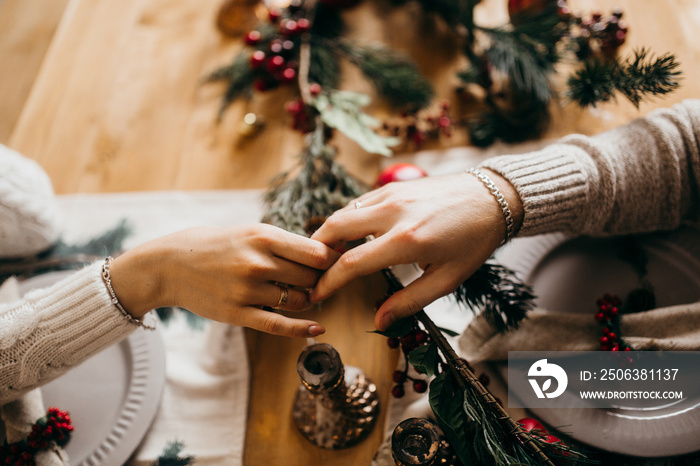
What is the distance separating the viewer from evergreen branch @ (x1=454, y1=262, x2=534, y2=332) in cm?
68

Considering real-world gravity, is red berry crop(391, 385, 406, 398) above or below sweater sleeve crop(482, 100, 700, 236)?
below

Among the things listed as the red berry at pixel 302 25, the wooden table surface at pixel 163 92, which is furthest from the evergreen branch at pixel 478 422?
the red berry at pixel 302 25

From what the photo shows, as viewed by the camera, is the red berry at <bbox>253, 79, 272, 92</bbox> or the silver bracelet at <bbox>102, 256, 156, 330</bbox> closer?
the silver bracelet at <bbox>102, 256, 156, 330</bbox>

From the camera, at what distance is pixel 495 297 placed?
2.27ft

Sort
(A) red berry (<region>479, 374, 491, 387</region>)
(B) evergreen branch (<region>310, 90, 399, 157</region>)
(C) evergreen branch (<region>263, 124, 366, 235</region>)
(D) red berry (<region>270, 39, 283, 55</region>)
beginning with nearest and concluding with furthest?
(A) red berry (<region>479, 374, 491, 387</region>) < (C) evergreen branch (<region>263, 124, 366, 235</region>) < (B) evergreen branch (<region>310, 90, 399, 157</region>) < (D) red berry (<region>270, 39, 283, 55</region>)

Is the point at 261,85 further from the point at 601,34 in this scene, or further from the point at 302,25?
the point at 601,34

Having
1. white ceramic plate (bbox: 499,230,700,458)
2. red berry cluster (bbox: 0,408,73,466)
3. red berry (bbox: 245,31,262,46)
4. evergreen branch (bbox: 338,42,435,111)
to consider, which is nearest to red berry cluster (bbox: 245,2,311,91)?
red berry (bbox: 245,31,262,46)

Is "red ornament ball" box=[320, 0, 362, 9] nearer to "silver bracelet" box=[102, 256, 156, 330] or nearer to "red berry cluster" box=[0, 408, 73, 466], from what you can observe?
"silver bracelet" box=[102, 256, 156, 330]

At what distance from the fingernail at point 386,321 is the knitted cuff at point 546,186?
9.7 inches

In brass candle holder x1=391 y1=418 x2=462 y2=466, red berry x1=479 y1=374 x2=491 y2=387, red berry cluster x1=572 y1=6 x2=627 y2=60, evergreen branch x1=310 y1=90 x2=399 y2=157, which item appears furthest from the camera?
A: red berry cluster x1=572 y1=6 x2=627 y2=60

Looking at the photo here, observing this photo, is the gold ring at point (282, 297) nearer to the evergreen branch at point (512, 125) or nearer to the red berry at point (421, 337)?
the red berry at point (421, 337)

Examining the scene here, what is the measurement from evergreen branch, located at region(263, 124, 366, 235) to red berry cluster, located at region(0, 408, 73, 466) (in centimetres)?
45

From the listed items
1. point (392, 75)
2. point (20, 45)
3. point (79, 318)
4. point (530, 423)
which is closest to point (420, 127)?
point (392, 75)

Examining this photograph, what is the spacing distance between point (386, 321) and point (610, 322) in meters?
0.35
